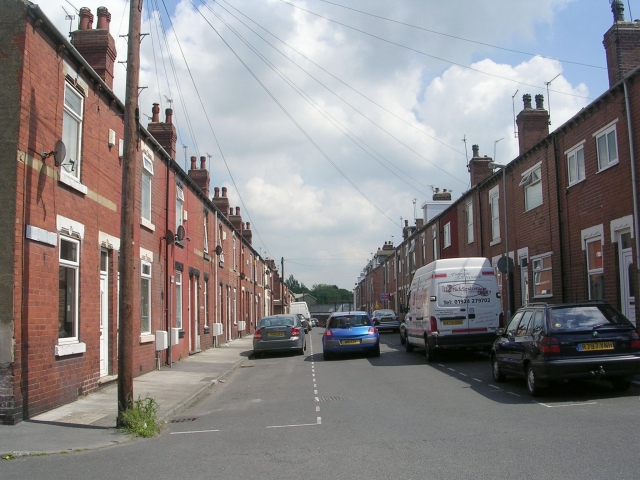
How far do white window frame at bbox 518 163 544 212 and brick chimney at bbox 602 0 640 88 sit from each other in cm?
424

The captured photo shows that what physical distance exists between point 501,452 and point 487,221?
776 inches

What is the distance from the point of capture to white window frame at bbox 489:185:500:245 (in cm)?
2420

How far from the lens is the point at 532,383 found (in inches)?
417

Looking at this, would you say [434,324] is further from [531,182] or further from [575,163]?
[531,182]

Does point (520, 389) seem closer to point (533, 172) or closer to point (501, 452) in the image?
point (501, 452)

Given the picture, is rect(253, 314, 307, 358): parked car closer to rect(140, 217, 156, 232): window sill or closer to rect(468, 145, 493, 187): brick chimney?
rect(140, 217, 156, 232): window sill

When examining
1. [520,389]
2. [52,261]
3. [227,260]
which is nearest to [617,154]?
[520,389]

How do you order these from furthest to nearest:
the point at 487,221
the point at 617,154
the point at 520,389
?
the point at 487,221, the point at 617,154, the point at 520,389

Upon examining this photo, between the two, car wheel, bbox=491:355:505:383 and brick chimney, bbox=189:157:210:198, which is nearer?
car wheel, bbox=491:355:505:383

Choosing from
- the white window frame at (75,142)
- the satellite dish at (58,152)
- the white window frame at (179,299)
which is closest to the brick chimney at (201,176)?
the white window frame at (179,299)

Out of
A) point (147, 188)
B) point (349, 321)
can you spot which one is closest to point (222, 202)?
point (349, 321)

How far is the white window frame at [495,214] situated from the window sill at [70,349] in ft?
55.9

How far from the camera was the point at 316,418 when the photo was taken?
381 inches

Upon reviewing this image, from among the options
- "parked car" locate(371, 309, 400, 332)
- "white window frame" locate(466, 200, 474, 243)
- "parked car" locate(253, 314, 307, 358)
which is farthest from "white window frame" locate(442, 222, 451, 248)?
"parked car" locate(253, 314, 307, 358)
